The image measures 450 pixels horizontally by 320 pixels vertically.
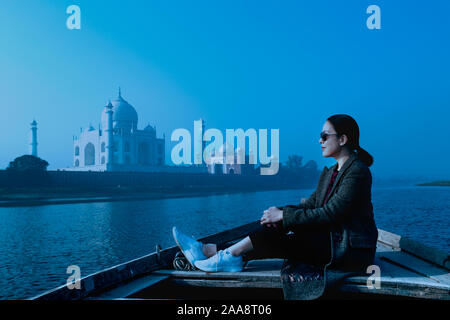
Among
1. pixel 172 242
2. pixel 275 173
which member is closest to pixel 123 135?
pixel 275 173

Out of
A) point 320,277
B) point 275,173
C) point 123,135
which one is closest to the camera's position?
point 320,277

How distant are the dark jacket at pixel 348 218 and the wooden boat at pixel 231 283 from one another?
180mm

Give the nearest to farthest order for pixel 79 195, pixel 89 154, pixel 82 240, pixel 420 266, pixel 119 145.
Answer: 1. pixel 420 266
2. pixel 82 240
3. pixel 79 195
4. pixel 119 145
5. pixel 89 154

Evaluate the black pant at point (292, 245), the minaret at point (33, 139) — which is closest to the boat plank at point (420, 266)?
the black pant at point (292, 245)

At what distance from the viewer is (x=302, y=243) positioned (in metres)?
2.60

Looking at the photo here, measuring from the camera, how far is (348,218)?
249 cm

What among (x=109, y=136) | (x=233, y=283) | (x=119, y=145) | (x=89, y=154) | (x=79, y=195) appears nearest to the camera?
(x=233, y=283)

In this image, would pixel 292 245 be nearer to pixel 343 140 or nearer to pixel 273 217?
pixel 273 217

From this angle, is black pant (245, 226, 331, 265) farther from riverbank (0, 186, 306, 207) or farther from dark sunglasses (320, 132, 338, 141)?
riverbank (0, 186, 306, 207)

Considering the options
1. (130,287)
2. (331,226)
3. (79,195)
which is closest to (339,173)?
(331,226)

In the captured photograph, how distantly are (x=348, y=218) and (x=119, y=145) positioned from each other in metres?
54.5

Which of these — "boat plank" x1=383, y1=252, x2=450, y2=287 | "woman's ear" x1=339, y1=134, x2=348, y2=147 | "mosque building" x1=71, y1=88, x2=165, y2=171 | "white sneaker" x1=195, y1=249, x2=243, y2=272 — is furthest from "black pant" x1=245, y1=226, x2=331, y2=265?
"mosque building" x1=71, y1=88, x2=165, y2=171
